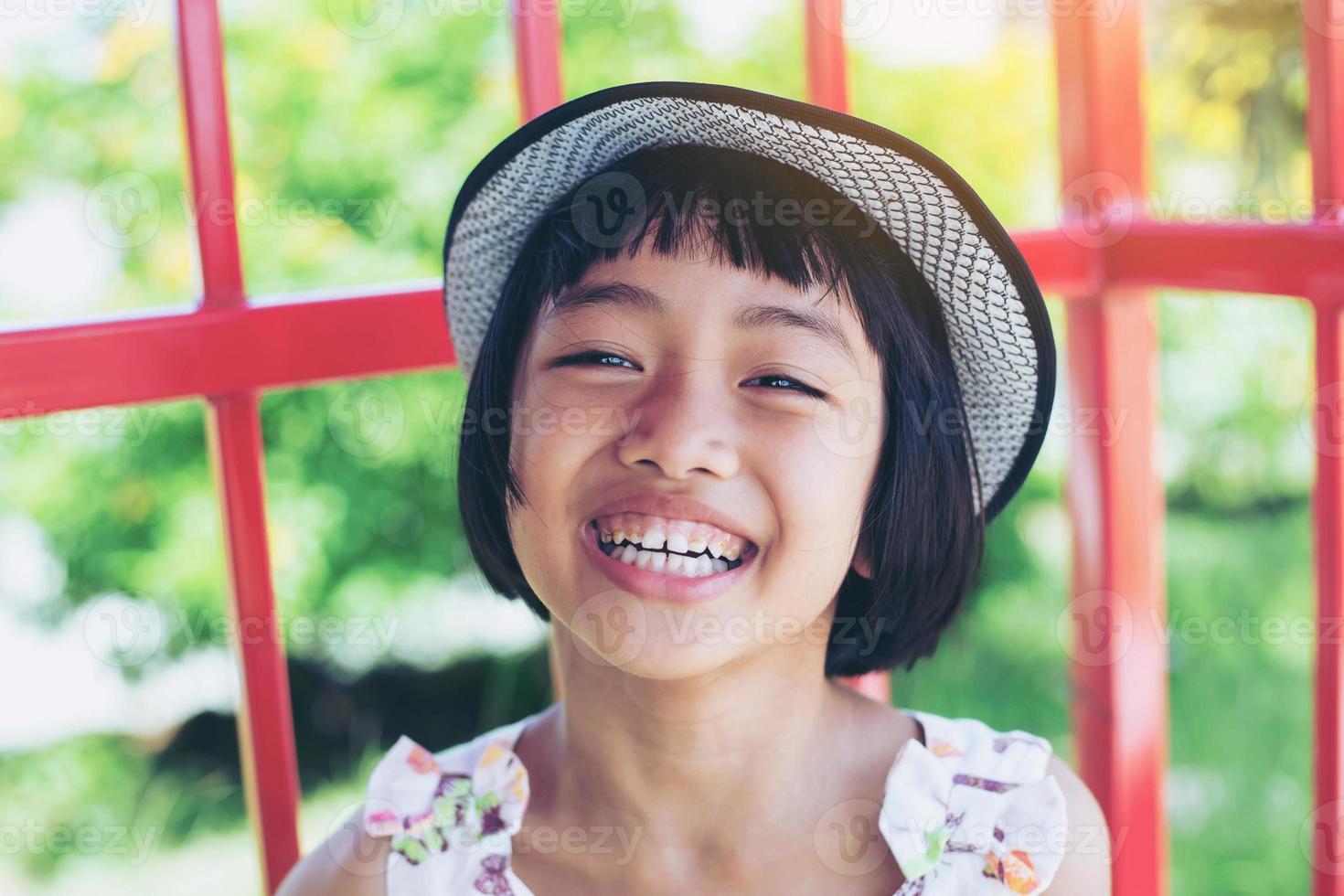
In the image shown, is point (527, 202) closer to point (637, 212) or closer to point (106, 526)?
point (637, 212)

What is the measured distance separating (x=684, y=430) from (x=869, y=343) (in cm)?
21

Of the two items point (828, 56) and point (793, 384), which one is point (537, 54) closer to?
point (828, 56)

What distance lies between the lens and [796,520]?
1122 mm

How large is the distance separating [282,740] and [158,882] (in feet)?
6.36

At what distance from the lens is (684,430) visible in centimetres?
109

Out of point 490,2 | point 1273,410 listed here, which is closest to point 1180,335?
point 1273,410

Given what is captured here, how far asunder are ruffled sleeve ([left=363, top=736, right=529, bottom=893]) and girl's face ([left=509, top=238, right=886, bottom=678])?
0.79ft

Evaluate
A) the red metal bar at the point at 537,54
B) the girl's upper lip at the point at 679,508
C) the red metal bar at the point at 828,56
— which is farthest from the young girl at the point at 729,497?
the red metal bar at the point at 828,56

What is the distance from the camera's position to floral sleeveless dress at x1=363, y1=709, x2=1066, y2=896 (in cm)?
124

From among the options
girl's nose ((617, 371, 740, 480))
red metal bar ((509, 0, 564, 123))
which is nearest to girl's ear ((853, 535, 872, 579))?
girl's nose ((617, 371, 740, 480))

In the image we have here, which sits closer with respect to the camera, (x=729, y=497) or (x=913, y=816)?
(x=729, y=497)

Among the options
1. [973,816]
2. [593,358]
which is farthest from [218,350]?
[973,816]

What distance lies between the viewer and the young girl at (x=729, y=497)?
1120 mm

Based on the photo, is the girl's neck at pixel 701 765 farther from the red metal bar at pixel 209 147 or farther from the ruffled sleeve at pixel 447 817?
the red metal bar at pixel 209 147
